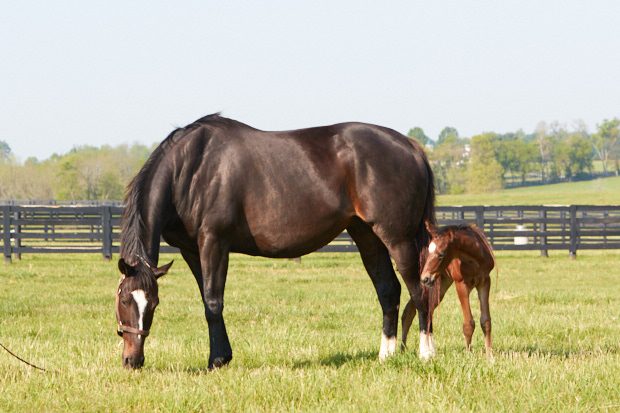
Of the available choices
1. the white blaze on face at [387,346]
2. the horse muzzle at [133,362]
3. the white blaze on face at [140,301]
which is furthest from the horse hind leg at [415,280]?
the horse muzzle at [133,362]

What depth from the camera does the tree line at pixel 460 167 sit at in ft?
411

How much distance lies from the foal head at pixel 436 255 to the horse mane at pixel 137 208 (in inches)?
90.9

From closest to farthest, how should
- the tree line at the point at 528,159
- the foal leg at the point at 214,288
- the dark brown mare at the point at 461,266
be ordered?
the foal leg at the point at 214,288, the dark brown mare at the point at 461,266, the tree line at the point at 528,159

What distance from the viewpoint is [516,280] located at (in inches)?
769

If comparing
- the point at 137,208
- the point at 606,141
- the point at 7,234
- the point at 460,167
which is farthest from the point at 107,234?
the point at 606,141

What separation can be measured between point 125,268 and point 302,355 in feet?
6.98

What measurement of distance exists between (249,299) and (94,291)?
311 cm

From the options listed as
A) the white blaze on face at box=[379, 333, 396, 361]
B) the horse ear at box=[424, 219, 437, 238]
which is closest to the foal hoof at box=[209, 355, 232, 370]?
the white blaze on face at box=[379, 333, 396, 361]

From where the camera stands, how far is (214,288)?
25.0 feet

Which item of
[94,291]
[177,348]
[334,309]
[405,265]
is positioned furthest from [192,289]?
[405,265]

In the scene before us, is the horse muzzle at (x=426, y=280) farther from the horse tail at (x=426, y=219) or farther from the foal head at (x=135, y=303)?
the foal head at (x=135, y=303)

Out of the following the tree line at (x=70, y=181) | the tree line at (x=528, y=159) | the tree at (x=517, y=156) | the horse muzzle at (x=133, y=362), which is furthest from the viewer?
the tree at (x=517, y=156)

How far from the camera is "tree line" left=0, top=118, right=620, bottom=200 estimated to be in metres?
125

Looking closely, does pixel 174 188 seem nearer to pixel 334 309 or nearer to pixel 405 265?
pixel 405 265
